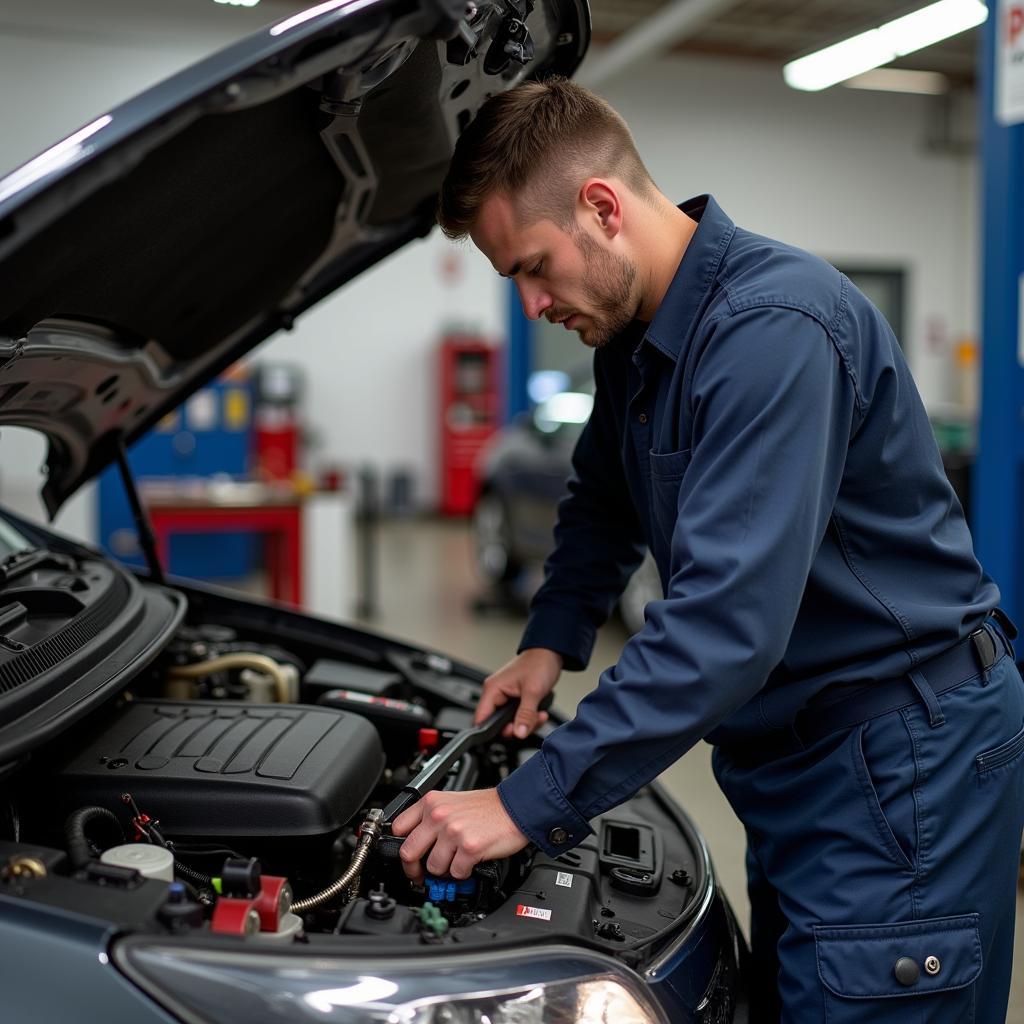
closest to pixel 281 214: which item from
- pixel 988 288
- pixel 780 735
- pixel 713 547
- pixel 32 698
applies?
pixel 32 698

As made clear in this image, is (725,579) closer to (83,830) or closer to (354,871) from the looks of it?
(354,871)

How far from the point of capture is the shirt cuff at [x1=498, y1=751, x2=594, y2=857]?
112 cm

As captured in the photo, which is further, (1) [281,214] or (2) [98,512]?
(2) [98,512]

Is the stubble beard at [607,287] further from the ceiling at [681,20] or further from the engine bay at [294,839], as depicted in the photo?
the ceiling at [681,20]

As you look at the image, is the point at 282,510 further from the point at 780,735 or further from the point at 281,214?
the point at 780,735

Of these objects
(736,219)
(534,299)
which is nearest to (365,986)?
(534,299)

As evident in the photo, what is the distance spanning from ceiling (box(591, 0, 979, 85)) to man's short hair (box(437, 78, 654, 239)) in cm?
697

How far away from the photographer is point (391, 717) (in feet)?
5.66

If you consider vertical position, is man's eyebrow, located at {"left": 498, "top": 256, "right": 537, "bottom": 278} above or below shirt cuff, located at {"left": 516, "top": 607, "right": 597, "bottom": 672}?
above

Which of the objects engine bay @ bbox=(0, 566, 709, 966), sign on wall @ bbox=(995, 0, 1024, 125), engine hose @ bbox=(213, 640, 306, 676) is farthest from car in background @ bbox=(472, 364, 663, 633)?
engine bay @ bbox=(0, 566, 709, 966)

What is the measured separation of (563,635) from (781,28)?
30.4ft

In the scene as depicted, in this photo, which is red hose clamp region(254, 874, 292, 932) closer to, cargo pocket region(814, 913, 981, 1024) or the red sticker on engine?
the red sticker on engine

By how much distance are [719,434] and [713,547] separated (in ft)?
0.40

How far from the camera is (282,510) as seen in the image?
17.6 feet
